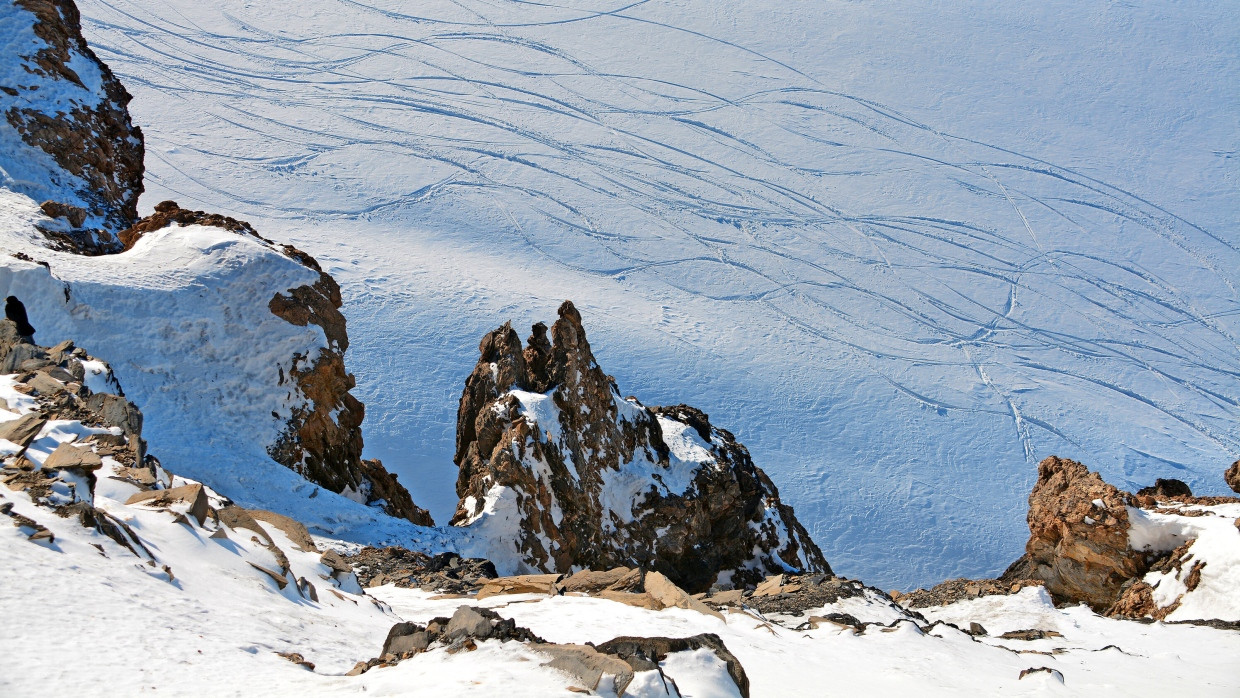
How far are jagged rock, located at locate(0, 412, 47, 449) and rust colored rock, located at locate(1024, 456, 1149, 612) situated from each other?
12.5 metres

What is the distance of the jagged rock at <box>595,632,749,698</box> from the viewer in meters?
5.71

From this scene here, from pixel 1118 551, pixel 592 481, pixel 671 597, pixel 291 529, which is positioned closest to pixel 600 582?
pixel 671 597

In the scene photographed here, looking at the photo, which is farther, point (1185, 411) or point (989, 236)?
point (989, 236)

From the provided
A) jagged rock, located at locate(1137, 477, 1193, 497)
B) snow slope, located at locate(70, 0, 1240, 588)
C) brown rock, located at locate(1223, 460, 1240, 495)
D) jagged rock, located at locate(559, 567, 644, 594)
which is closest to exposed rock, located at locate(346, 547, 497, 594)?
jagged rock, located at locate(559, 567, 644, 594)

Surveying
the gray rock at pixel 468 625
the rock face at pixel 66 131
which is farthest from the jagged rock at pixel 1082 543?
the rock face at pixel 66 131

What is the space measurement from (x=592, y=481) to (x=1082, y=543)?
685cm

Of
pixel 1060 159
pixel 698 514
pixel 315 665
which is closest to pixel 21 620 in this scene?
pixel 315 665

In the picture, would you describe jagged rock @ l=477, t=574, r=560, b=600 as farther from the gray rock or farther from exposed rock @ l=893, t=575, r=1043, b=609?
exposed rock @ l=893, t=575, r=1043, b=609

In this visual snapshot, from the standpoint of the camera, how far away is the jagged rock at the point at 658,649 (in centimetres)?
571

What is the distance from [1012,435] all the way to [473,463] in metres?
14.1

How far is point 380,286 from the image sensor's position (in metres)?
25.1

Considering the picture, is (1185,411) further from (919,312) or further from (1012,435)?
(919,312)

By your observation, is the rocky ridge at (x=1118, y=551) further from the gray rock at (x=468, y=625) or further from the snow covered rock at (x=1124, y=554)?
the gray rock at (x=468, y=625)

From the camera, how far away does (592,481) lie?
14.8 meters
